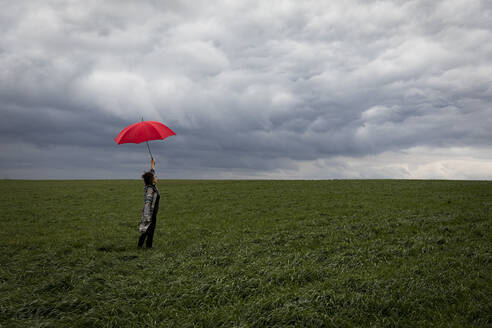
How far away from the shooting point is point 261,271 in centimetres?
975

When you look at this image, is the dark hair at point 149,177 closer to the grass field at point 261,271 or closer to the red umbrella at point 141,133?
the red umbrella at point 141,133

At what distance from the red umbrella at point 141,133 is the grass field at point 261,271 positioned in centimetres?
455

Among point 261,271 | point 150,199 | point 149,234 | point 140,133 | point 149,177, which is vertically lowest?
point 261,271

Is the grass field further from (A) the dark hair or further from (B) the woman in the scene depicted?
(A) the dark hair

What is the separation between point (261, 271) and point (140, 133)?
639 centimetres

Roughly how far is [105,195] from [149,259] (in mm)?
28049

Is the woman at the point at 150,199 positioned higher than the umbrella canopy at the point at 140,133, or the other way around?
the umbrella canopy at the point at 140,133

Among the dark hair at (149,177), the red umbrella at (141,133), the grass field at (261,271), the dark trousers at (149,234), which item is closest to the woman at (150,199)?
the dark hair at (149,177)

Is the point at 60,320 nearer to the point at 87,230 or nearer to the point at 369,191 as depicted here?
the point at 87,230

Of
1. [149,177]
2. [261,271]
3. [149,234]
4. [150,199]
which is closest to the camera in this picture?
[261,271]

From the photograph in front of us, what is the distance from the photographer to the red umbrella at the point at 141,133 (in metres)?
11.1

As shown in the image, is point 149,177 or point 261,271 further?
point 149,177

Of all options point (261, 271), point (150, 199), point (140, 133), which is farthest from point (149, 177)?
point (261, 271)

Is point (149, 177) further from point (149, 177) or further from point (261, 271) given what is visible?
point (261, 271)
